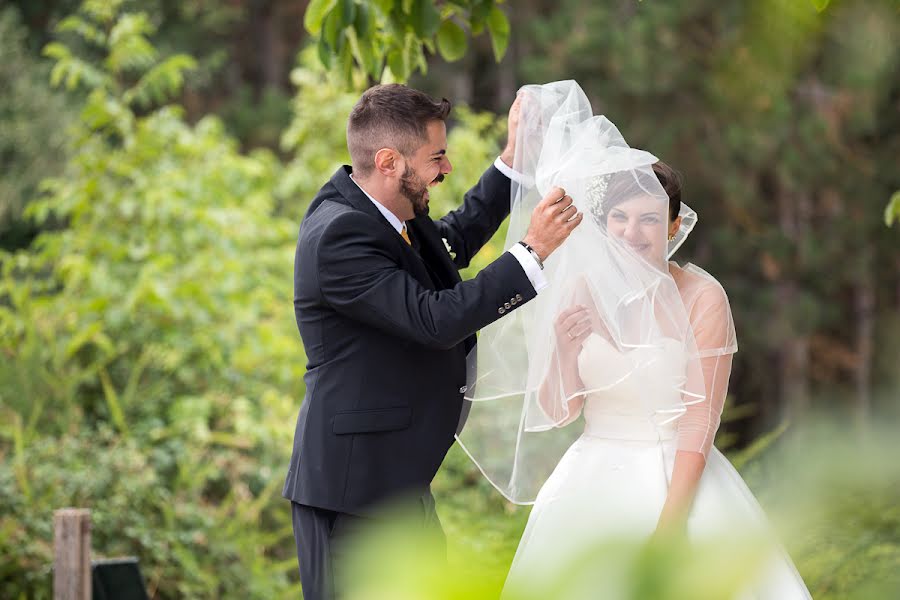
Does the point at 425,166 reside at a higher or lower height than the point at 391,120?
lower

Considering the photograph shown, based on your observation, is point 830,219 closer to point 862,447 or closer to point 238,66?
point 238,66

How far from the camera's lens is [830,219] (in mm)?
13391

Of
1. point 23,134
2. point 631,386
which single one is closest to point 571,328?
point 631,386

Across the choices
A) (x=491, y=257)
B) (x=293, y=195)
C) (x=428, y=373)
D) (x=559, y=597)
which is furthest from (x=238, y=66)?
(x=559, y=597)

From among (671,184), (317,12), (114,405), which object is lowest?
(114,405)

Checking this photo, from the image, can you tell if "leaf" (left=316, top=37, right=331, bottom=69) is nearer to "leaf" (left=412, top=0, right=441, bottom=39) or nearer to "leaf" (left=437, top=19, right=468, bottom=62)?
"leaf" (left=412, top=0, right=441, bottom=39)

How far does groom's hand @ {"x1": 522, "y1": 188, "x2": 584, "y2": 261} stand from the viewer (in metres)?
2.47

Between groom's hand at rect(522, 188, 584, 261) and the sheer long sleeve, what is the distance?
1.32 feet

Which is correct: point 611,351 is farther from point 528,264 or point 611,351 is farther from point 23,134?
point 23,134

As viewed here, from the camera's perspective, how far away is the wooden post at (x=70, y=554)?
13.0 ft

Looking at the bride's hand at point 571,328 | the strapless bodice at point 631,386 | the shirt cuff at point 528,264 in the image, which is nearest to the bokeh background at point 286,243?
the strapless bodice at point 631,386

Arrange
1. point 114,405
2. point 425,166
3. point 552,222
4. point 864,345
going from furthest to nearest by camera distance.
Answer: point 864,345
point 114,405
point 425,166
point 552,222

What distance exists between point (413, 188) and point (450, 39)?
96 cm

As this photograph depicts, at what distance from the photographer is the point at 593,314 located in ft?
8.87
